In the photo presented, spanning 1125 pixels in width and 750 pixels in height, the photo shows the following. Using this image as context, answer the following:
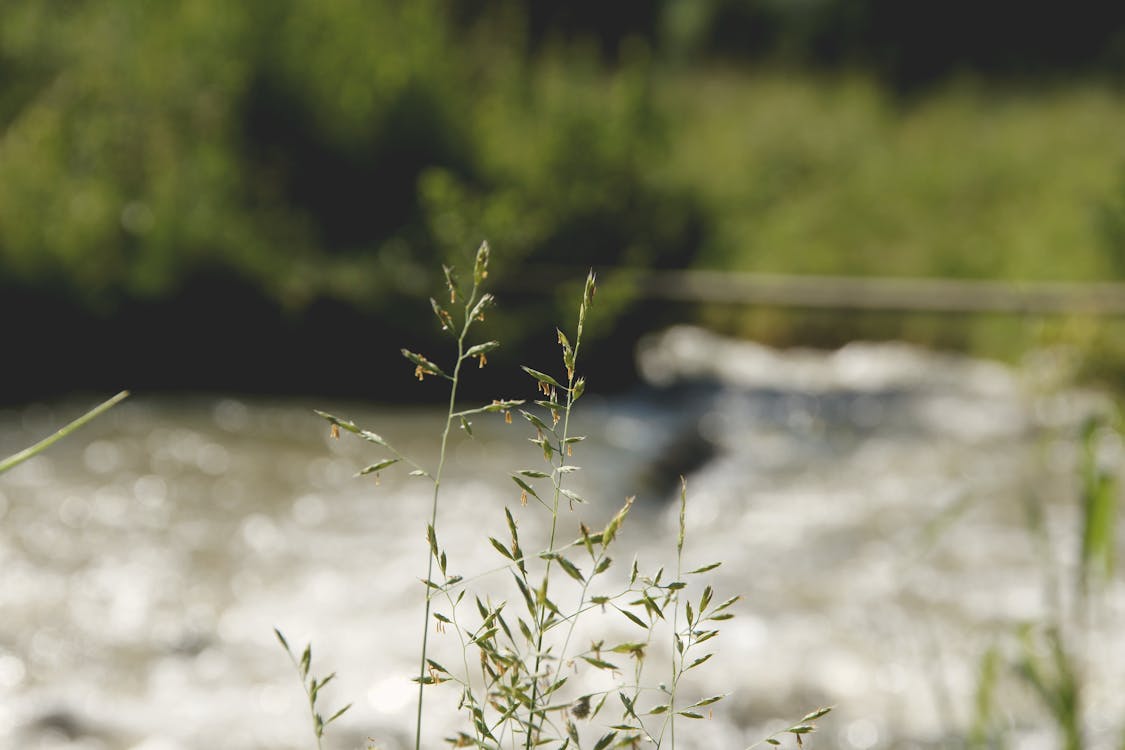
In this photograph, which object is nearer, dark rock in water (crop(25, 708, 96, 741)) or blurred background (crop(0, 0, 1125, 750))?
dark rock in water (crop(25, 708, 96, 741))

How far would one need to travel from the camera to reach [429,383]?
5.93 metres

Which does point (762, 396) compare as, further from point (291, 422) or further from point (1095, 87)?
point (1095, 87)

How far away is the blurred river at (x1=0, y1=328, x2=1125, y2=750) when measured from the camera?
2988 millimetres

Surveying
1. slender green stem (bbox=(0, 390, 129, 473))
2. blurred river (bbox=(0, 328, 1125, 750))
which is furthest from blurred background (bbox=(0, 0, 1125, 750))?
slender green stem (bbox=(0, 390, 129, 473))

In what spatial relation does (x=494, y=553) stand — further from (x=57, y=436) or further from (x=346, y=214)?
(x=346, y=214)

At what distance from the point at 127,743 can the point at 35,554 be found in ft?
4.39

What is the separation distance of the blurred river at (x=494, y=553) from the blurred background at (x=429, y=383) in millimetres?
18

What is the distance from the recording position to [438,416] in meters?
5.77

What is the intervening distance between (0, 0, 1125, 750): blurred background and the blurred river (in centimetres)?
2

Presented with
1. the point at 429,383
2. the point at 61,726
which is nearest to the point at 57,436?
the point at 61,726

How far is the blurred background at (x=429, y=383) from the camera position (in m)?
3.15

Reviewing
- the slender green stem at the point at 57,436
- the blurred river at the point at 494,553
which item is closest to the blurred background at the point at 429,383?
the blurred river at the point at 494,553

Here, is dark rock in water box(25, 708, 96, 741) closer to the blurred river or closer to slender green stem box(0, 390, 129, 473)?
the blurred river

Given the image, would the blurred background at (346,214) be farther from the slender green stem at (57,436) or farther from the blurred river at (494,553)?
the slender green stem at (57,436)
